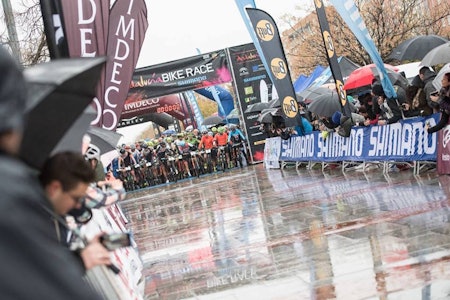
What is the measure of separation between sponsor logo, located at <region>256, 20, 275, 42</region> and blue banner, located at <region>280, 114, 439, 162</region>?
3328 mm

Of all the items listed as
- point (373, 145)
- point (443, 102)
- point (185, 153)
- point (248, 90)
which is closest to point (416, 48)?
point (373, 145)

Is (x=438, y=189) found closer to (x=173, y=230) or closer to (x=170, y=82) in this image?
(x=173, y=230)

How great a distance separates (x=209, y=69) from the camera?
29516 mm

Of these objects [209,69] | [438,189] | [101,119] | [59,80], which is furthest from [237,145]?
[59,80]

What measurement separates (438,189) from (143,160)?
21616mm

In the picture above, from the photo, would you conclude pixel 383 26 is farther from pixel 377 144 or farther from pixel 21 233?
pixel 21 233

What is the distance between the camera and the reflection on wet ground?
22.0ft

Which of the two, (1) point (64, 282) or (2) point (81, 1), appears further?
(2) point (81, 1)

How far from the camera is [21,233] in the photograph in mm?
1235

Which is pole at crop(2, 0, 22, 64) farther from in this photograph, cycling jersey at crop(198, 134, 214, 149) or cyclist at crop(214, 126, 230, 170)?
cyclist at crop(214, 126, 230, 170)

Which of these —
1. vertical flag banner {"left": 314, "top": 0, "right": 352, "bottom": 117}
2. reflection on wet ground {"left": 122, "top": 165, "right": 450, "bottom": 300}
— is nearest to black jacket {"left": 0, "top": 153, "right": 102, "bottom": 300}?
reflection on wet ground {"left": 122, "top": 165, "right": 450, "bottom": 300}

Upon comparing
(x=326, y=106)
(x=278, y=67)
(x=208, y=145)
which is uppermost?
(x=278, y=67)

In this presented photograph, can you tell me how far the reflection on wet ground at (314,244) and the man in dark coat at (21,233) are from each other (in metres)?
4.98

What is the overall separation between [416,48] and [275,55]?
493cm
